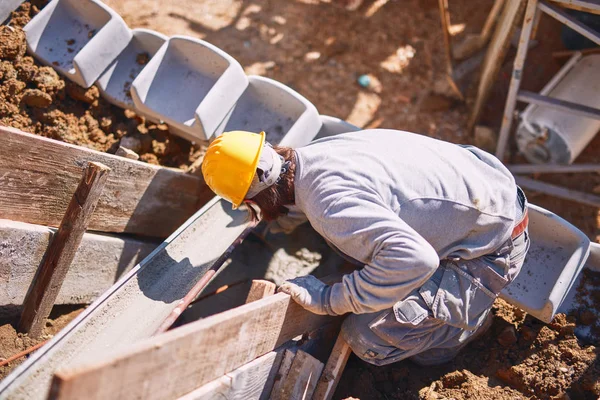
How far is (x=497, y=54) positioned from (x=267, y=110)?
6.81ft

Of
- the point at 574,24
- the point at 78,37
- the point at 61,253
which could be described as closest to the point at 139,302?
the point at 61,253

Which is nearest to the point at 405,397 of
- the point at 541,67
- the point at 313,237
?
the point at 313,237

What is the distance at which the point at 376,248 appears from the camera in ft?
8.59

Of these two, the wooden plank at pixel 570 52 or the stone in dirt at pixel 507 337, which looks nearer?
the stone in dirt at pixel 507 337

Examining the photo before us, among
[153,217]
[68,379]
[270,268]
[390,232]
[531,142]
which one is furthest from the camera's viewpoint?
[531,142]

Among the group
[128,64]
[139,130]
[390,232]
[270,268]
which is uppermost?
[390,232]

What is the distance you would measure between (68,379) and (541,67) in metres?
5.08

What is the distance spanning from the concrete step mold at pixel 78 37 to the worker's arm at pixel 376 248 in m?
2.58

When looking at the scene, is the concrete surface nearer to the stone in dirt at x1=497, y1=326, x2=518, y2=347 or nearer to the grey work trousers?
the grey work trousers

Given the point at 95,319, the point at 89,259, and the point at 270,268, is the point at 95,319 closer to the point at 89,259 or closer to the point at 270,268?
the point at 89,259

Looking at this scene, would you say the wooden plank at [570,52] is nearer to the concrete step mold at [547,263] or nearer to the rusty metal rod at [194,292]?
the concrete step mold at [547,263]

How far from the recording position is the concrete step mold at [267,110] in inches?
168

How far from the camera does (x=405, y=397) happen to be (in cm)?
331

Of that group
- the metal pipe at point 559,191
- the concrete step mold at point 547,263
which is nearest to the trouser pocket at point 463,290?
the concrete step mold at point 547,263
